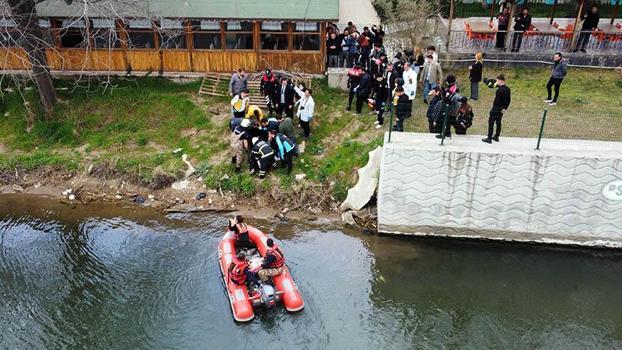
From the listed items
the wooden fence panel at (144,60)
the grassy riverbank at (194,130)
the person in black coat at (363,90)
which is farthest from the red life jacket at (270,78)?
the wooden fence panel at (144,60)

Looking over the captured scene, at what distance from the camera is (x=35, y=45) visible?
1709cm

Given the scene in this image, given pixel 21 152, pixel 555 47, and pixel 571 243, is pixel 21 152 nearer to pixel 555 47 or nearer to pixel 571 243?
pixel 571 243

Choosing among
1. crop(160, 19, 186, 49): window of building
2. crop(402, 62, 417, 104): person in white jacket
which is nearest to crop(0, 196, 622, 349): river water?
crop(402, 62, 417, 104): person in white jacket

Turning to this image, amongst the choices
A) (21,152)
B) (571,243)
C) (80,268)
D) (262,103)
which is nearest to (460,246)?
(571,243)

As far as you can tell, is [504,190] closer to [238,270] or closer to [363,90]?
[363,90]

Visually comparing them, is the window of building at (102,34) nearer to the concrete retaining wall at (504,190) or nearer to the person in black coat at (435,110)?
the concrete retaining wall at (504,190)

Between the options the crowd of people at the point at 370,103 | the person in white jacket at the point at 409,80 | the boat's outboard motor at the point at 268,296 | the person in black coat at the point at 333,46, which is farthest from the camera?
the person in black coat at the point at 333,46

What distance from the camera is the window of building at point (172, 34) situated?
18.5m

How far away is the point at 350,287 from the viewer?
42.5 ft

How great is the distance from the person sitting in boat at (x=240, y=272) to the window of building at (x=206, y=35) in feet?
31.7

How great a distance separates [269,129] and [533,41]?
11248 millimetres

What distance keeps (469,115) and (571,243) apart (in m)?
4.32

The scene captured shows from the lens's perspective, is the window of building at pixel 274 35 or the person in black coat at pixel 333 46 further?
the person in black coat at pixel 333 46

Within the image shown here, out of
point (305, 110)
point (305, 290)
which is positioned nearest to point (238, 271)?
point (305, 290)
